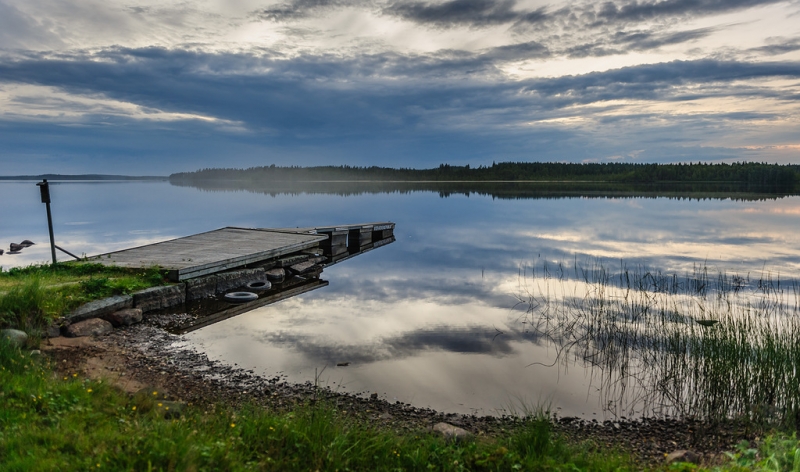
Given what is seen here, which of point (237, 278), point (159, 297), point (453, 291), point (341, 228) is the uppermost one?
point (341, 228)

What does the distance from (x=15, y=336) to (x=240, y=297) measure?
540 cm

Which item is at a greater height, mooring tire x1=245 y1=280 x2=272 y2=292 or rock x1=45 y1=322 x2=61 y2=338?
rock x1=45 y1=322 x2=61 y2=338

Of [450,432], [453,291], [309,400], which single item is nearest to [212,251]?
[453,291]

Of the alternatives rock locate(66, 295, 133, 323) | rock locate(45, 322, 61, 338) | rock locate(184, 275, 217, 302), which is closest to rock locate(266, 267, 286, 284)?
rock locate(184, 275, 217, 302)

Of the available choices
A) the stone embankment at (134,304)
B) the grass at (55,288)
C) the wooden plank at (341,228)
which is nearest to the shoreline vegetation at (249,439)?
the grass at (55,288)

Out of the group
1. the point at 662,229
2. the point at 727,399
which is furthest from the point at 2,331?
the point at 662,229

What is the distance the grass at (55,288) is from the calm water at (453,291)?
6.68ft

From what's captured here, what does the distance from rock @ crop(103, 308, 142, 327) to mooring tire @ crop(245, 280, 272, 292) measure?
384cm

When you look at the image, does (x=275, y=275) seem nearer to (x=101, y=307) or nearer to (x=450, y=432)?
(x=101, y=307)

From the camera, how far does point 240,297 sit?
1205 centimetres

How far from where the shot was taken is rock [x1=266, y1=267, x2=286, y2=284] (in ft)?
48.0

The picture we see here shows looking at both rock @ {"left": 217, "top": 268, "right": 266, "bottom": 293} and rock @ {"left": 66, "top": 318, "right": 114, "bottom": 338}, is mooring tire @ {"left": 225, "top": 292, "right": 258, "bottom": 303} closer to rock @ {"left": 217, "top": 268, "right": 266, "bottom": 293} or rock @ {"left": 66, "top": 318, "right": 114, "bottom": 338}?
rock @ {"left": 217, "top": 268, "right": 266, "bottom": 293}

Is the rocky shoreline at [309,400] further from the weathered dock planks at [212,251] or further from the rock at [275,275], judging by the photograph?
the rock at [275,275]

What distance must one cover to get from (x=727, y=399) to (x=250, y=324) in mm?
8507
